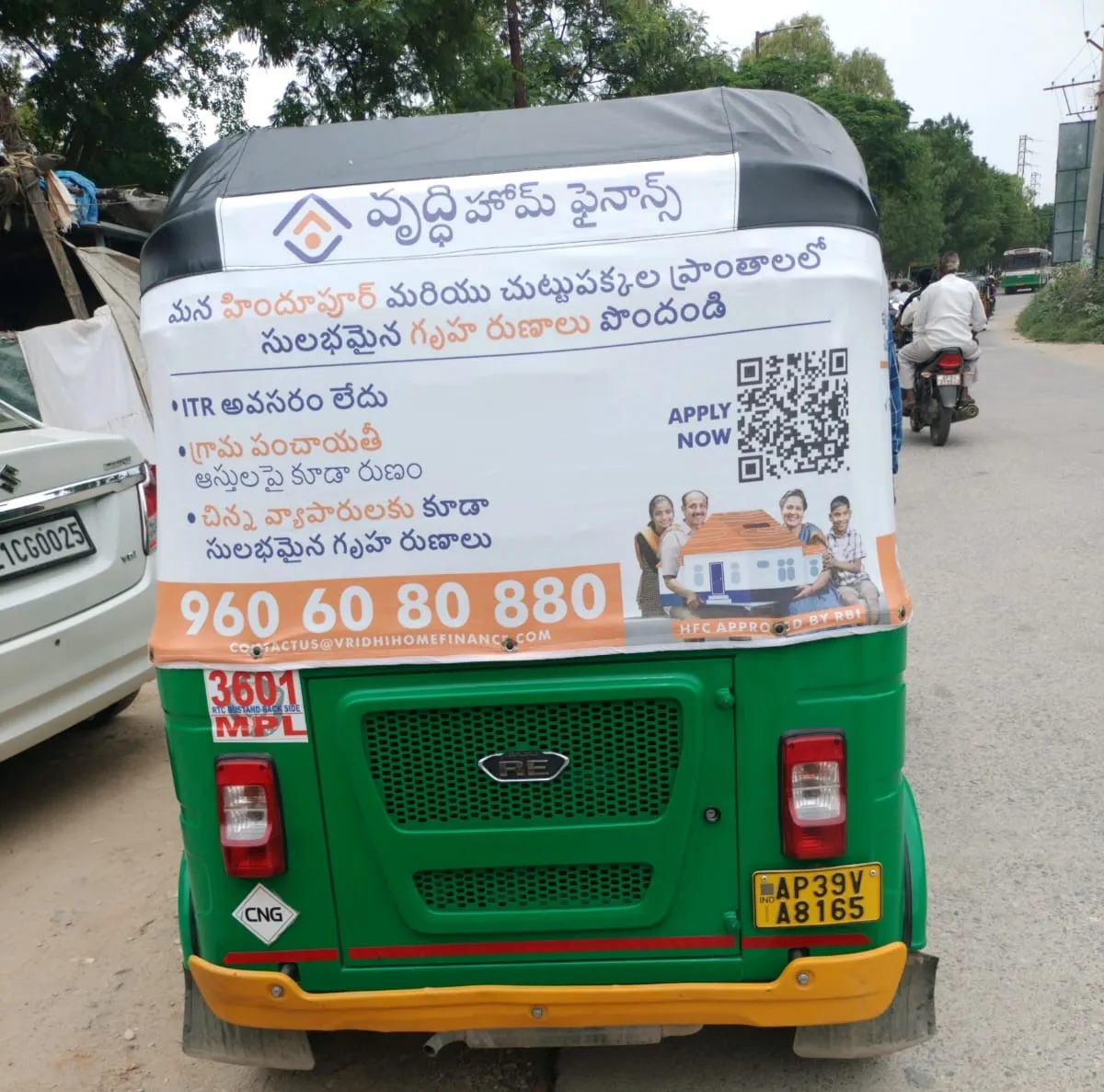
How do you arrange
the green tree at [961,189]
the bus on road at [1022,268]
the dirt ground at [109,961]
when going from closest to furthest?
the dirt ground at [109,961] < the bus on road at [1022,268] < the green tree at [961,189]

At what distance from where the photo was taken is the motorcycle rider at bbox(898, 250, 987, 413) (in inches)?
400

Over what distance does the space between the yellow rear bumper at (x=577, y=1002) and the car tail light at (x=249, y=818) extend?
0.80 ft

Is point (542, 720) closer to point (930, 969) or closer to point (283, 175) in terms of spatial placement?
point (930, 969)

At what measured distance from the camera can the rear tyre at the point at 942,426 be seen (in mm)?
10297

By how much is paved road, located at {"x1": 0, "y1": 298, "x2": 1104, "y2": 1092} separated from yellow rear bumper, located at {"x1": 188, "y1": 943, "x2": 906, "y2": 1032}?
1.50 feet

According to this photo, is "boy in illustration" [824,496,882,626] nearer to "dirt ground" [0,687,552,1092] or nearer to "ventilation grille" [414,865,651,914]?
"ventilation grille" [414,865,651,914]

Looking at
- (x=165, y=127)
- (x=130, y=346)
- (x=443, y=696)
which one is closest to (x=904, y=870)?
(x=443, y=696)

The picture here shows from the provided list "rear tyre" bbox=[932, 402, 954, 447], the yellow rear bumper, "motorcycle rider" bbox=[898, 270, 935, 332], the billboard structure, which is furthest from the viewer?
the billboard structure

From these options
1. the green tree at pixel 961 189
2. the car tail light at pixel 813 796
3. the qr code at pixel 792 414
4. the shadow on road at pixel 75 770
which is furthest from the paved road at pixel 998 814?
the green tree at pixel 961 189

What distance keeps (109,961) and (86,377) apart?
6.05 m

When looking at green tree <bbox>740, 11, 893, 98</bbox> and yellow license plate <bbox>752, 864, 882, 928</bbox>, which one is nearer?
yellow license plate <bbox>752, 864, 882, 928</bbox>

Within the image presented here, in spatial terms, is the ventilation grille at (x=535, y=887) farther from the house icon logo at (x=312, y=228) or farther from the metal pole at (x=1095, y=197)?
the metal pole at (x=1095, y=197)

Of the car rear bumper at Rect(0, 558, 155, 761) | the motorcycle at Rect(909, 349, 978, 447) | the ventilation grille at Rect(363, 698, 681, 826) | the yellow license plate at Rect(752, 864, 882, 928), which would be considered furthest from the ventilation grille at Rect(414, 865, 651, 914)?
the motorcycle at Rect(909, 349, 978, 447)

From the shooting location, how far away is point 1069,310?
77.0ft
